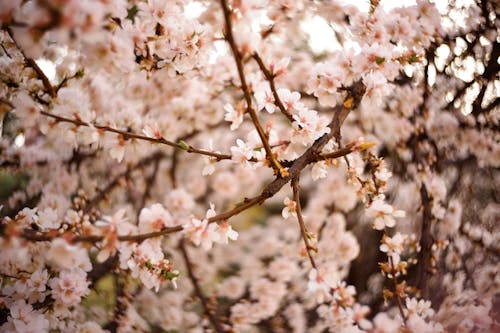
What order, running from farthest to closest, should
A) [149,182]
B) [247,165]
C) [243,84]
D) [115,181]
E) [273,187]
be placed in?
[149,182] → [115,181] → [247,165] → [273,187] → [243,84]

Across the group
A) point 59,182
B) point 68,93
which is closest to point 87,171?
point 59,182

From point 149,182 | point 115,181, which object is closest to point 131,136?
point 115,181

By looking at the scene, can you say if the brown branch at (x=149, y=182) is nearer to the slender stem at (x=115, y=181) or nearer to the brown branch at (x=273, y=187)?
the slender stem at (x=115, y=181)

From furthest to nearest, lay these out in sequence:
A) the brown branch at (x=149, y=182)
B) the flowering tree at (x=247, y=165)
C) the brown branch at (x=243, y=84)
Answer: the brown branch at (x=149, y=182) → the flowering tree at (x=247, y=165) → the brown branch at (x=243, y=84)

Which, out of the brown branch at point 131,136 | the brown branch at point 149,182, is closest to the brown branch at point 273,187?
the brown branch at point 131,136

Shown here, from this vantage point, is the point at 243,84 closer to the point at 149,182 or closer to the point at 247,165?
the point at 247,165

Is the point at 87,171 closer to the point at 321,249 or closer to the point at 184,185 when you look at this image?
the point at 184,185

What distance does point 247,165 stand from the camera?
3.94ft

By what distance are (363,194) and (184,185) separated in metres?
2.45

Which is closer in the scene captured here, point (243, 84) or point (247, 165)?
point (243, 84)

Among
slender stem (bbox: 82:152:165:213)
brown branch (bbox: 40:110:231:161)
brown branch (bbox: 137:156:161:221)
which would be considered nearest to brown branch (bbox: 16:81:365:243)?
brown branch (bbox: 40:110:231:161)

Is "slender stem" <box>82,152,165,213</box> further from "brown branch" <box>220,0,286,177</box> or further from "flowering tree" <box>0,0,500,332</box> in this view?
"brown branch" <box>220,0,286,177</box>

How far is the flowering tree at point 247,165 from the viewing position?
105 centimetres

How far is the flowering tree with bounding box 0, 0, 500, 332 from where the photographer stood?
41.3 inches
